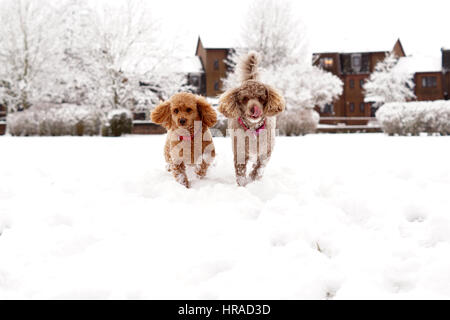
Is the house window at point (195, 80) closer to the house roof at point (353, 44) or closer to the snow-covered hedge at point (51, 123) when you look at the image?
the house roof at point (353, 44)

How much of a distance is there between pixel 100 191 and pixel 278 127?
10.3 m

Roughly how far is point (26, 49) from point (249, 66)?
2039cm

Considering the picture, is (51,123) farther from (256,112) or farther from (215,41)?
(215,41)

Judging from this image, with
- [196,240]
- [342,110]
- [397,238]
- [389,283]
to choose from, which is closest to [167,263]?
[196,240]

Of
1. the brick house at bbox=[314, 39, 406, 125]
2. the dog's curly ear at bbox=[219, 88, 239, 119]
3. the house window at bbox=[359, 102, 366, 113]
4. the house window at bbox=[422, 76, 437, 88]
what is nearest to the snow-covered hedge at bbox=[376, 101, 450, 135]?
the dog's curly ear at bbox=[219, 88, 239, 119]

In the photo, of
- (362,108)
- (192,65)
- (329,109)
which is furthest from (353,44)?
(192,65)

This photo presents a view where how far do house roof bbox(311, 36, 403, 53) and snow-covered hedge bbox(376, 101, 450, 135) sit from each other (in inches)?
1012

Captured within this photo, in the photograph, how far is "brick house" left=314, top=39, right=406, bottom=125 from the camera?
1396 inches

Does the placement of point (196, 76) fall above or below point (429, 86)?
above

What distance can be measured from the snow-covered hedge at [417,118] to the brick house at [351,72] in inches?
934

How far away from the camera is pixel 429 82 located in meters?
34.5
